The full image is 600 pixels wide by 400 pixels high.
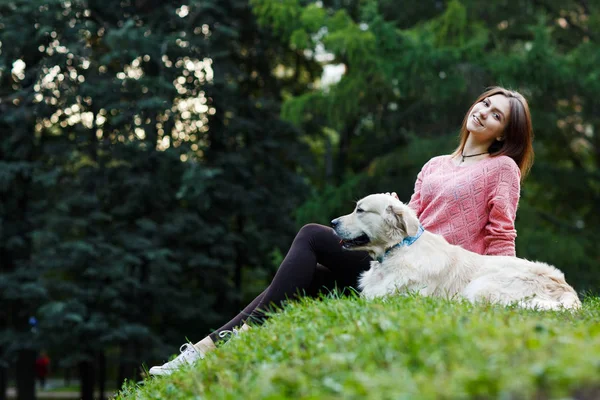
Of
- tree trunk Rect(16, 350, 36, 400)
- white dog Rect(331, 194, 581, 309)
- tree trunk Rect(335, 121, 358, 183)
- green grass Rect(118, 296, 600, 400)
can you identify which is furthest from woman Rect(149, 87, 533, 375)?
tree trunk Rect(335, 121, 358, 183)

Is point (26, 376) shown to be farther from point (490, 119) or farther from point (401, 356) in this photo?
point (401, 356)

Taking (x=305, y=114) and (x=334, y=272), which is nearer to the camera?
(x=334, y=272)

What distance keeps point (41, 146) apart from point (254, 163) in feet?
16.9

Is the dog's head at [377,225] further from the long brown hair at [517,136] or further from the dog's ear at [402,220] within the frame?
the long brown hair at [517,136]

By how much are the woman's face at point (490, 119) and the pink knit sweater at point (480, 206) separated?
0.21 m

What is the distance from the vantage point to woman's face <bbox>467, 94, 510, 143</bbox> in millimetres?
5168

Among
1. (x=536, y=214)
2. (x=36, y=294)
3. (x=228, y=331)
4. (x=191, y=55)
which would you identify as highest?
(x=191, y=55)

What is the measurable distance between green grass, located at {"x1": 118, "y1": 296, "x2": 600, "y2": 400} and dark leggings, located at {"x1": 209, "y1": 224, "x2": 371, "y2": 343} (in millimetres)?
514

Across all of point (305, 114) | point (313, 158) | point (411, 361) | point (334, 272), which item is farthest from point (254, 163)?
point (411, 361)

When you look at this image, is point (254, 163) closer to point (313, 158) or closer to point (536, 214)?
point (313, 158)

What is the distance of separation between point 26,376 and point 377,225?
14498mm

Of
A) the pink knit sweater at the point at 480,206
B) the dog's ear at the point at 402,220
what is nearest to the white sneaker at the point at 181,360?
the dog's ear at the point at 402,220

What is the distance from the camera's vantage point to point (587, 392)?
90.7 inches

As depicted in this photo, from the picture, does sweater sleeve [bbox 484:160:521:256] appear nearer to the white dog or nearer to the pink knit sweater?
the pink knit sweater
